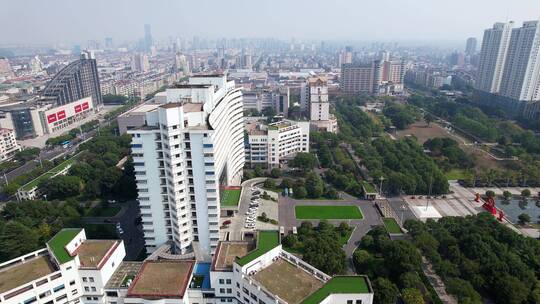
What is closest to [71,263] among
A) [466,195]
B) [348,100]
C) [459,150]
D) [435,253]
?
[435,253]

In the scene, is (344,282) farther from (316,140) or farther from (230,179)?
(316,140)

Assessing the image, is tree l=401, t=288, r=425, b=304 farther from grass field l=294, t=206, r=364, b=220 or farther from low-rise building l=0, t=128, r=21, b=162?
low-rise building l=0, t=128, r=21, b=162

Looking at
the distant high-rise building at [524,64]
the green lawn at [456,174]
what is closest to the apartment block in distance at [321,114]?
the green lawn at [456,174]

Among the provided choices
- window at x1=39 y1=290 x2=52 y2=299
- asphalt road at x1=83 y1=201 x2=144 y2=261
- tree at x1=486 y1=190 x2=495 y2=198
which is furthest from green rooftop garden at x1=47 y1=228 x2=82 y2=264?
tree at x1=486 y1=190 x2=495 y2=198

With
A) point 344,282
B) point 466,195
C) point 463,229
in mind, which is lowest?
point 466,195

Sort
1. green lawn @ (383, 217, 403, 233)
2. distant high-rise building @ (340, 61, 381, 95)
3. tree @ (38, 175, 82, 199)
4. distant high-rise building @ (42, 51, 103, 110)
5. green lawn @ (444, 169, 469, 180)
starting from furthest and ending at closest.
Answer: distant high-rise building @ (340, 61, 381, 95) < distant high-rise building @ (42, 51, 103, 110) < green lawn @ (444, 169, 469, 180) < tree @ (38, 175, 82, 199) < green lawn @ (383, 217, 403, 233)
